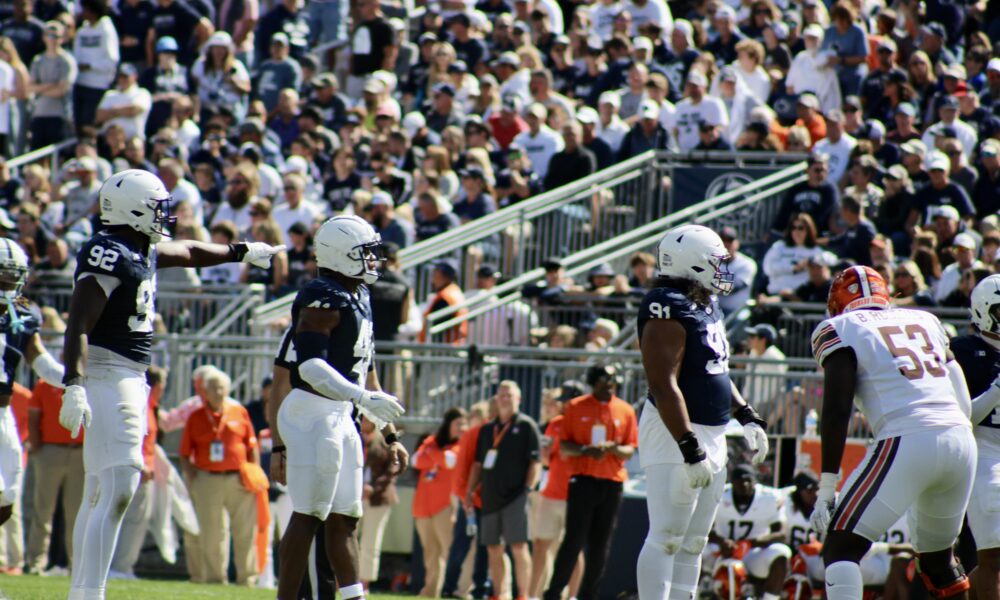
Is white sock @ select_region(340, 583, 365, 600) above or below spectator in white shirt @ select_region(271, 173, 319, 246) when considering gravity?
below

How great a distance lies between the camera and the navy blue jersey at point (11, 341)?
908 centimetres

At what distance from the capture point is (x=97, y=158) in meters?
19.2

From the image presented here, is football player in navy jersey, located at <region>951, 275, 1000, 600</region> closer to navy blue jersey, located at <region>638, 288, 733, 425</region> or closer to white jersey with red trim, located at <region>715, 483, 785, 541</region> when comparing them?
navy blue jersey, located at <region>638, 288, 733, 425</region>

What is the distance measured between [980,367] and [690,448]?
185cm

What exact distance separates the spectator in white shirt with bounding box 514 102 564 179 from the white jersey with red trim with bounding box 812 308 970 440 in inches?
442

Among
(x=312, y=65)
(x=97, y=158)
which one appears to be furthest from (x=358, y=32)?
(x=97, y=158)

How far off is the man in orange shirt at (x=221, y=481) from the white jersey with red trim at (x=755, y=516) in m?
4.31

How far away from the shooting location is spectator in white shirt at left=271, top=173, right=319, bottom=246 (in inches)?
687

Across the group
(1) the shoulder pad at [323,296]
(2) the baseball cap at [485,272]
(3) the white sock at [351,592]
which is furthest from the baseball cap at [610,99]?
(3) the white sock at [351,592]

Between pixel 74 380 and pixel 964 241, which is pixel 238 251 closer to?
pixel 74 380

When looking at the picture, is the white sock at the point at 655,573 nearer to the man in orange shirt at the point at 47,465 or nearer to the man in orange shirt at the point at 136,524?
the man in orange shirt at the point at 136,524

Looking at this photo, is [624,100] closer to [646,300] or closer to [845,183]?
[845,183]

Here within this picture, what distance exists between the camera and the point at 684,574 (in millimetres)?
7922

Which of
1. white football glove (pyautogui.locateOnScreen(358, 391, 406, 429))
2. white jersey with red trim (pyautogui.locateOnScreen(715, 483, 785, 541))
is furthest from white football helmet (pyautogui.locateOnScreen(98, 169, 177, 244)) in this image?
white jersey with red trim (pyautogui.locateOnScreen(715, 483, 785, 541))
